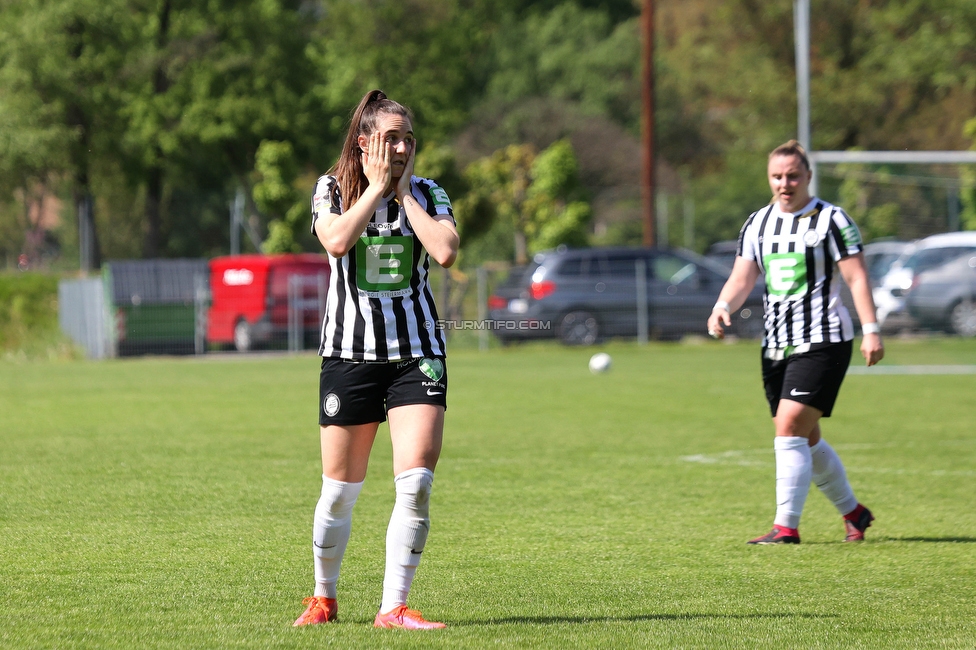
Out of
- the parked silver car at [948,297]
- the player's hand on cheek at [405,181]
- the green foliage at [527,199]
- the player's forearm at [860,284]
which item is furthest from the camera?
the green foliage at [527,199]

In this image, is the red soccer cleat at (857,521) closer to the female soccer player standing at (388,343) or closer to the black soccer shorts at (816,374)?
the black soccer shorts at (816,374)

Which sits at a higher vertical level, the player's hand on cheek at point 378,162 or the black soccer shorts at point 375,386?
the player's hand on cheek at point 378,162

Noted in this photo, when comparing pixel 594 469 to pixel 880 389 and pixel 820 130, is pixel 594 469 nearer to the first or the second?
pixel 880 389

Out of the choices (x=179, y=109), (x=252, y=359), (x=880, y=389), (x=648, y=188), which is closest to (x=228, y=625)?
(x=880, y=389)

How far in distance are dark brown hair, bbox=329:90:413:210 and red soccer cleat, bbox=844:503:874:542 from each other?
140 inches

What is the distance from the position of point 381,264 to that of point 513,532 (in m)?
2.67

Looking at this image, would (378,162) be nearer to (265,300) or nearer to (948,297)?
(948,297)

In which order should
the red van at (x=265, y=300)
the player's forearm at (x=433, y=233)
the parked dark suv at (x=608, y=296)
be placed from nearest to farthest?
the player's forearm at (x=433, y=233)
the parked dark suv at (x=608, y=296)
the red van at (x=265, y=300)

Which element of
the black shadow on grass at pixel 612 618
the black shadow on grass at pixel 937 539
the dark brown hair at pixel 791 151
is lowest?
the black shadow on grass at pixel 937 539

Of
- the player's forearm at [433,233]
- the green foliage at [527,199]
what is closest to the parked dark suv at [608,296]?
the green foliage at [527,199]

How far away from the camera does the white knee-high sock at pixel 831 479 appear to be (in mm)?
7082

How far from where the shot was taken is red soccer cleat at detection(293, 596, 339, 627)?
4.90 meters

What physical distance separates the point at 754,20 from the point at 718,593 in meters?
49.9

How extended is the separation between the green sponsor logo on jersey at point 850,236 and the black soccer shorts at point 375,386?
2.81m
